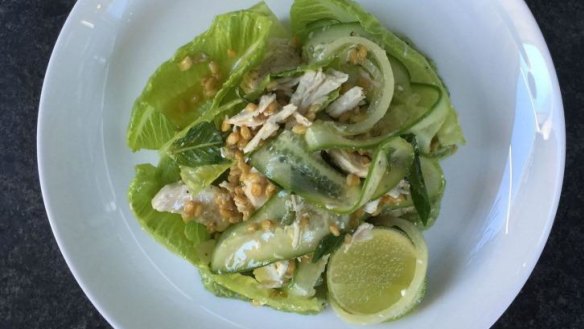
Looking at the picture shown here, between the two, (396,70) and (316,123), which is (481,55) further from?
(316,123)

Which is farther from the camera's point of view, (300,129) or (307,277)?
(307,277)

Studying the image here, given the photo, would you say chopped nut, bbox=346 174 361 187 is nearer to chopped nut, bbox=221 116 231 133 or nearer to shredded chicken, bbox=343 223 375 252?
shredded chicken, bbox=343 223 375 252

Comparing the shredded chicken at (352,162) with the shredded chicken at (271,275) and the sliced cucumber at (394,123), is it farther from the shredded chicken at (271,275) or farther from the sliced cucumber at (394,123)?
the shredded chicken at (271,275)

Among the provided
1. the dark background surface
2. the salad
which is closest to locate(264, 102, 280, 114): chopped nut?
the salad

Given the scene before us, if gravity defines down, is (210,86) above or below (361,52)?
below

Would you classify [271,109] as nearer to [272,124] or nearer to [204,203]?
[272,124]

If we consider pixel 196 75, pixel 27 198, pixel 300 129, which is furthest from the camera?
pixel 27 198

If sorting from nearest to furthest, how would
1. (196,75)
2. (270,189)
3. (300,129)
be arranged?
(300,129) → (270,189) → (196,75)

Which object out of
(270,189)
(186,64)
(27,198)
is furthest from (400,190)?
(27,198)
